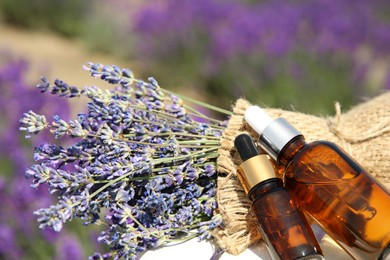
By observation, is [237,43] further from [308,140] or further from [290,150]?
[290,150]

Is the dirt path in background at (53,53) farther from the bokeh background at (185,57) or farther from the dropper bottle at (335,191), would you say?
the dropper bottle at (335,191)

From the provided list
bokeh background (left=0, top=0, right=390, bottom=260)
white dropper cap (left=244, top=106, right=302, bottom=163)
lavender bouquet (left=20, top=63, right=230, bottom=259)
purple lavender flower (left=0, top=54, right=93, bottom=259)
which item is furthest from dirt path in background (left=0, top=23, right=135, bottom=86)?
white dropper cap (left=244, top=106, right=302, bottom=163)

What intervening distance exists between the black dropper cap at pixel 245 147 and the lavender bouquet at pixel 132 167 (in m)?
0.09

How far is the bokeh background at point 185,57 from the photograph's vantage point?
2.13 metres

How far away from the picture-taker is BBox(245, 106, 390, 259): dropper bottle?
979 millimetres

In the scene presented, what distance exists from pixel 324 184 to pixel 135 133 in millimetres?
374

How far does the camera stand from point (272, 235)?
101cm

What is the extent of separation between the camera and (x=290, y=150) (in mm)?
1056

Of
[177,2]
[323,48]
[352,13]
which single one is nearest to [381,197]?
[323,48]

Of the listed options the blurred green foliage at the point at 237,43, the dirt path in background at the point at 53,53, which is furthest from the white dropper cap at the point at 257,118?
the dirt path in background at the point at 53,53

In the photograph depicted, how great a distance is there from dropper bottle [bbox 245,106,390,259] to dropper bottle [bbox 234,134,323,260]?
3 cm

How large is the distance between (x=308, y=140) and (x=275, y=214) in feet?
0.76

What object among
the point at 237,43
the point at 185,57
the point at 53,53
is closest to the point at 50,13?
the point at 53,53

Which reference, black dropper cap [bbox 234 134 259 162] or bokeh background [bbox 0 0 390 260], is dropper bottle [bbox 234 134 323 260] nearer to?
black dropper cap [bbox 234 134 259 162]
